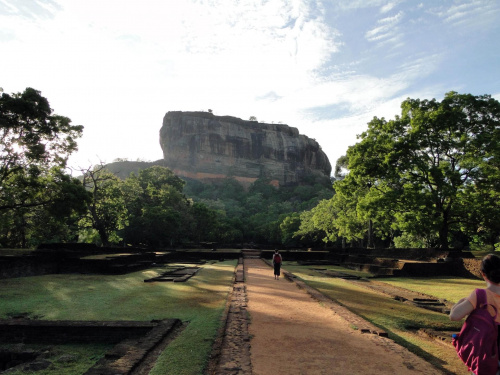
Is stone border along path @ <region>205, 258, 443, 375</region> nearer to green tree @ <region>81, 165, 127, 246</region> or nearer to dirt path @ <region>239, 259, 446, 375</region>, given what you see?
dirt path @ <region>239, 259, 446, 375</region>

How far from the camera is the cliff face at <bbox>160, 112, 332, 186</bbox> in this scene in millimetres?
101188

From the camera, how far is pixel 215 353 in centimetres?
391

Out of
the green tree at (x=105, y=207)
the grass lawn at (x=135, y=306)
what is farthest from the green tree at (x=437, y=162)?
the green tree at (x=105, y=207)

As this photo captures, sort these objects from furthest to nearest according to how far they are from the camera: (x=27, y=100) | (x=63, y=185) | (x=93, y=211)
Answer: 1. (x=93, y=211)
2. (x=63, y=185)
3. (x=27, y=100)

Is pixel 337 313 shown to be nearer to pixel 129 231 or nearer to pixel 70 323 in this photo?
pixel 70 323

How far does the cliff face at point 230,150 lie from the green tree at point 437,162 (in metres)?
82.2

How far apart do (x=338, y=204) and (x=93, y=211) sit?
1932 centimetres

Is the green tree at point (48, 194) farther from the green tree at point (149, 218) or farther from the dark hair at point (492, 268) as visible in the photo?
the dark hair at point (492, 268)

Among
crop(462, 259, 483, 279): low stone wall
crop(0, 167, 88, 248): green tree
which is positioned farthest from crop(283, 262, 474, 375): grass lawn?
crop(0, 167, 88, 248): green tree

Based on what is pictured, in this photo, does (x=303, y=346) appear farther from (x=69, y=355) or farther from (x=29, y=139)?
(x=29, y=139)

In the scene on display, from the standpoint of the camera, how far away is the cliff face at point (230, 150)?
10119cm

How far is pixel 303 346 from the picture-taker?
14.0 ft

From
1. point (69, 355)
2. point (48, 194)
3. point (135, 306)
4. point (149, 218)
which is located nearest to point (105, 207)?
point (149, 218)

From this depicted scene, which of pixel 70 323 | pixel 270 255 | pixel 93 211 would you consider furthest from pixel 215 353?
pixel 270 255
